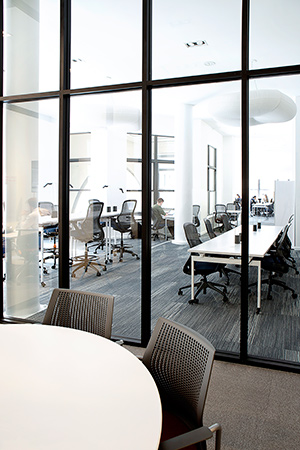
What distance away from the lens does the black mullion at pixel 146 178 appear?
3.39 meters

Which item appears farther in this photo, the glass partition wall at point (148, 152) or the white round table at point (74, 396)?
the glass partition wall at point (148, 152)

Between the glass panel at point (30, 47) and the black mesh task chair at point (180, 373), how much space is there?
3.08m

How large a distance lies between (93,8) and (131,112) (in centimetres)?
109

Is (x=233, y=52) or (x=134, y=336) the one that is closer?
(x=233, y=52)

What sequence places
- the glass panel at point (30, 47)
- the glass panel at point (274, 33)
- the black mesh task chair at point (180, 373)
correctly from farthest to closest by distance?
the glass panel at point (30, 47), the glass panel at point (274, 33), the black mesh task chair at point (180, 373)

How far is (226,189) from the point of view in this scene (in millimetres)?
3391

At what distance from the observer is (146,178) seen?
3463 mm

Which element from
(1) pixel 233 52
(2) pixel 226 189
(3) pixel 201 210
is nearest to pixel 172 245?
(3) pixel 201 210

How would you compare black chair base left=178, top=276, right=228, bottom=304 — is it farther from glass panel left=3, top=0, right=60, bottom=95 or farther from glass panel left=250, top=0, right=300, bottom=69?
glass panel left=3, top=0, right=60, bottom=95

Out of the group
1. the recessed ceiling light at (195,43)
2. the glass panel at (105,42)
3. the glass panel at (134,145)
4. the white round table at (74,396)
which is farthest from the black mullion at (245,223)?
the white round table at (74,396)

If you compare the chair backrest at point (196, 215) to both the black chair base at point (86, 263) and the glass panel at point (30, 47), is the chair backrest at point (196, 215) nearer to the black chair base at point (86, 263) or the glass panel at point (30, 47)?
the black chair base at point (86, 263)

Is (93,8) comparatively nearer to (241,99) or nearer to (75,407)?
(241,99)

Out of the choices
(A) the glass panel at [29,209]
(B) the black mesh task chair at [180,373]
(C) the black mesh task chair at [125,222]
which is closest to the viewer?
(B) the black mesh task chair at [180,373]

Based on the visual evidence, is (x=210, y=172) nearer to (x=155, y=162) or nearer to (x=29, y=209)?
(x=155, y=162)
